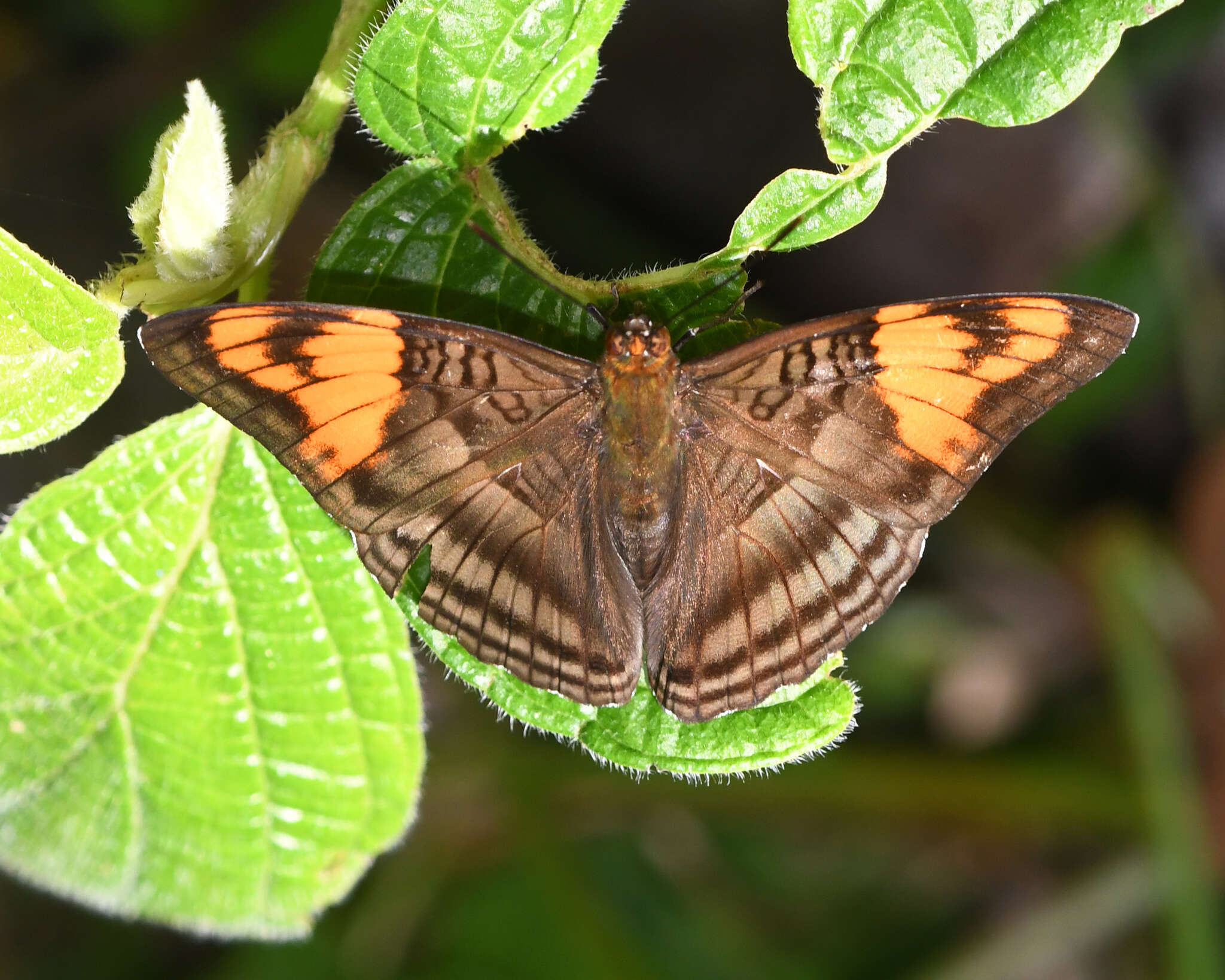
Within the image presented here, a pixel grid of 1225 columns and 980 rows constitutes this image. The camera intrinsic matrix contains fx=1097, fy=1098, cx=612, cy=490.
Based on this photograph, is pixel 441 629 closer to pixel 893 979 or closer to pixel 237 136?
pixel 237 136

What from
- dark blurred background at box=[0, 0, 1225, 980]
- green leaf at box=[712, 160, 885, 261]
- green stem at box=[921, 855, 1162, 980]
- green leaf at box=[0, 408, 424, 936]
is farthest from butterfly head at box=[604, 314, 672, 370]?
green stem at box=[921, 855, 1162, 980]

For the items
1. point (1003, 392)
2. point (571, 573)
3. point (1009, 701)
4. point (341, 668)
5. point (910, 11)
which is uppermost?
point (910, 11)

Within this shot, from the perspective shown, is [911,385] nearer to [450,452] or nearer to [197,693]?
[450,452]

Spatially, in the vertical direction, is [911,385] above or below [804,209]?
below

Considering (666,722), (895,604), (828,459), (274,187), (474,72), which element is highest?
(474,72)

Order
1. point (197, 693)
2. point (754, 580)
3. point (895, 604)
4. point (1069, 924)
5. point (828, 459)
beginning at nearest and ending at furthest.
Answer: point (828, 459) < point (754, 580) < point (197, 693) < point (1069, 924) < point (895, 604)

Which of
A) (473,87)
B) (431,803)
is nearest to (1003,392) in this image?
(473,87)

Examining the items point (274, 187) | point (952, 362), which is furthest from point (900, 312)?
point (274, 187)
